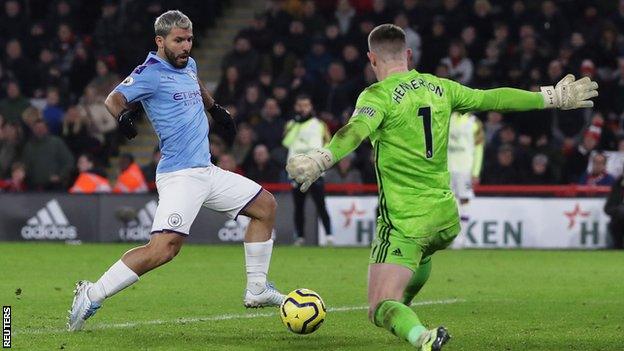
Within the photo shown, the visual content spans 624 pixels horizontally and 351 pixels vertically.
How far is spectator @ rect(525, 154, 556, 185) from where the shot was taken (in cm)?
2059

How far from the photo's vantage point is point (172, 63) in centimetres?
966

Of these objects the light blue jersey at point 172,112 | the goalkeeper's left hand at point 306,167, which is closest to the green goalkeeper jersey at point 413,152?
the goalkeeper's left hand at point 306,167

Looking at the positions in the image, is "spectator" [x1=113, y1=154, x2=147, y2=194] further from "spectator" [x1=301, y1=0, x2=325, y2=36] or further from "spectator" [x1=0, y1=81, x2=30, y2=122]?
"spectator" [x1=301, y1=0, x2=325, y2=36]

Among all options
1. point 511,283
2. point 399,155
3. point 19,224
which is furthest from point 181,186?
Result: point 19,224

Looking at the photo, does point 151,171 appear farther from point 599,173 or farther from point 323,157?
point 323,157

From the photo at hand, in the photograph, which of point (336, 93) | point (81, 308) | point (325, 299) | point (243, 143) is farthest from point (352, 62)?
point (81, 308)

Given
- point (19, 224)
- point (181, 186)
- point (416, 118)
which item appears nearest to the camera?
point (416, 118)

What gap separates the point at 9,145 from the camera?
22.9 metres

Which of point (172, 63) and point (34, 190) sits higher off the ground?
point (172, 63)

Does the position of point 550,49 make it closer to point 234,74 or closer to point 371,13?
point 371,13

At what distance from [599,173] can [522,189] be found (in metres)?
1.18

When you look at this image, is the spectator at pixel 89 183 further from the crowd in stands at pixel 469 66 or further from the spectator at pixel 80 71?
the spectator at pixel 80 71

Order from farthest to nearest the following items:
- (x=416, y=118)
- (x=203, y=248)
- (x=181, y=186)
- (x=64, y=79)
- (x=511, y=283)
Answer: (x=64, y=79)
(x=203, y=248)
(x=511, y=283)
(x=181, y=186)
(x=416, y=118)

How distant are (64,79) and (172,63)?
1616cm
